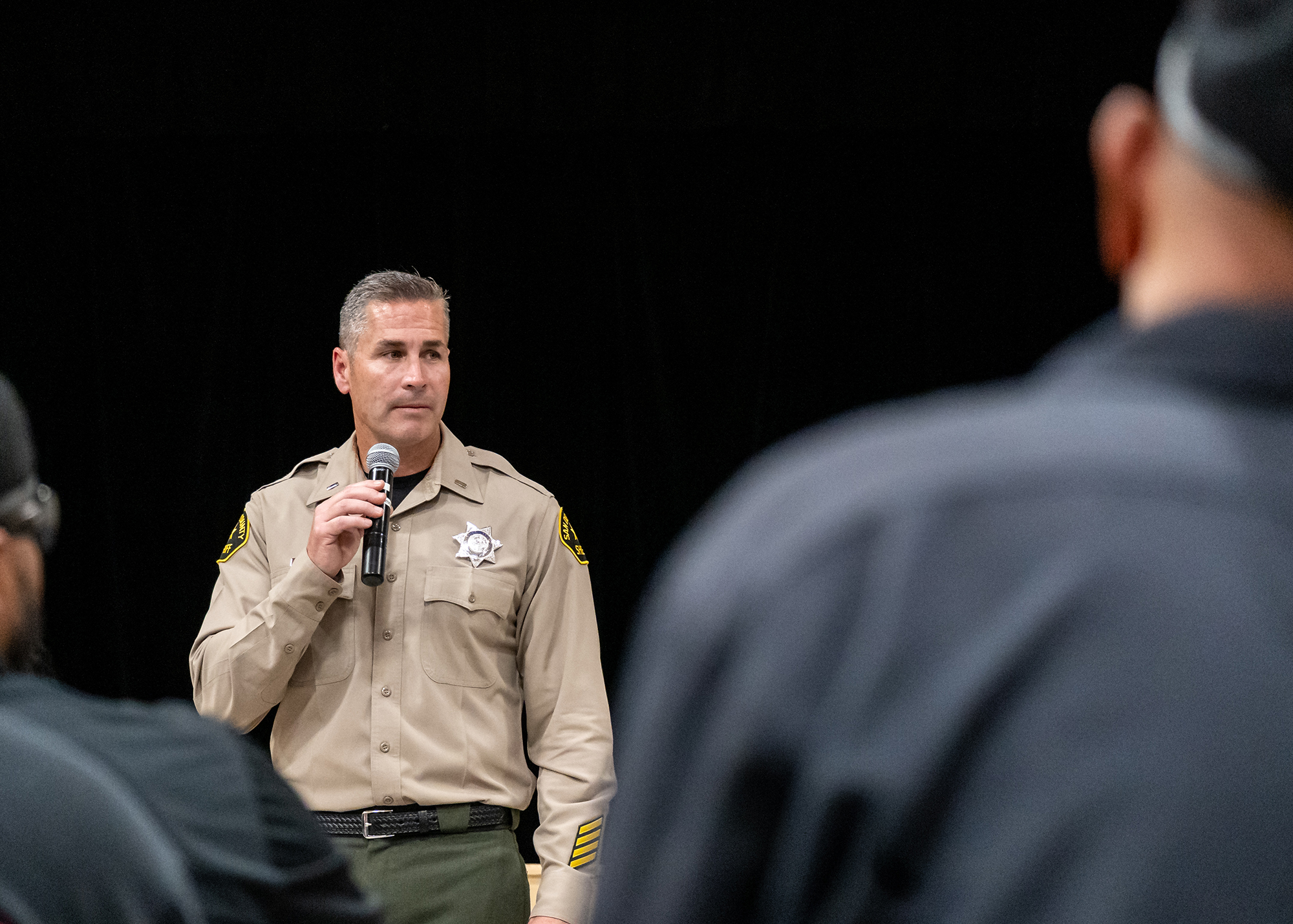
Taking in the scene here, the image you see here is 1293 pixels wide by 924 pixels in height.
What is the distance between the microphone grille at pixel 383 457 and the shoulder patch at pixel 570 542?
0.34 meters

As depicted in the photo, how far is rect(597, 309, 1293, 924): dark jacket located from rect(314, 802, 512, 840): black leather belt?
6.32ft

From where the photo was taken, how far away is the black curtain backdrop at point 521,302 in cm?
386

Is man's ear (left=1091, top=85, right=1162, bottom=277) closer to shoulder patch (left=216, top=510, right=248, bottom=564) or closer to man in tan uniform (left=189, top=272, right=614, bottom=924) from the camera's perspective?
man in tan uniform (left=189, top=272, right=614, bottom=924)

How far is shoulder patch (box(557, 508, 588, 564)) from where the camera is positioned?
2.56 m

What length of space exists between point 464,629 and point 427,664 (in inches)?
3.5

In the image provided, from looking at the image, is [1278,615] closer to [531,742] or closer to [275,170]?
[531,742]

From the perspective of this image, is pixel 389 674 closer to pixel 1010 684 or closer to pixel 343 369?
pixel 343 369

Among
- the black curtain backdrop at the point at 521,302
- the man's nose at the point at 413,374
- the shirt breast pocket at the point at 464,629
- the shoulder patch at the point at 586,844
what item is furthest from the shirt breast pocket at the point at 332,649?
the black curtain backdrop at the point at 521,302

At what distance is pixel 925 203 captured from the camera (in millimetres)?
3893

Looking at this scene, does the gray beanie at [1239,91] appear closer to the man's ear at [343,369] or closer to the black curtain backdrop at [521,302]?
the man's ear at [343,369]

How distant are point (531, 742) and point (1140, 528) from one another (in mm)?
2092

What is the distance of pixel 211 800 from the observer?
922mm

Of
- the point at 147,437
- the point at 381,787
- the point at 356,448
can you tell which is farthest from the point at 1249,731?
the point at 147,437

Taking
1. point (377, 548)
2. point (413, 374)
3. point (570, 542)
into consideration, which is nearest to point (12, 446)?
point (377, 548)
